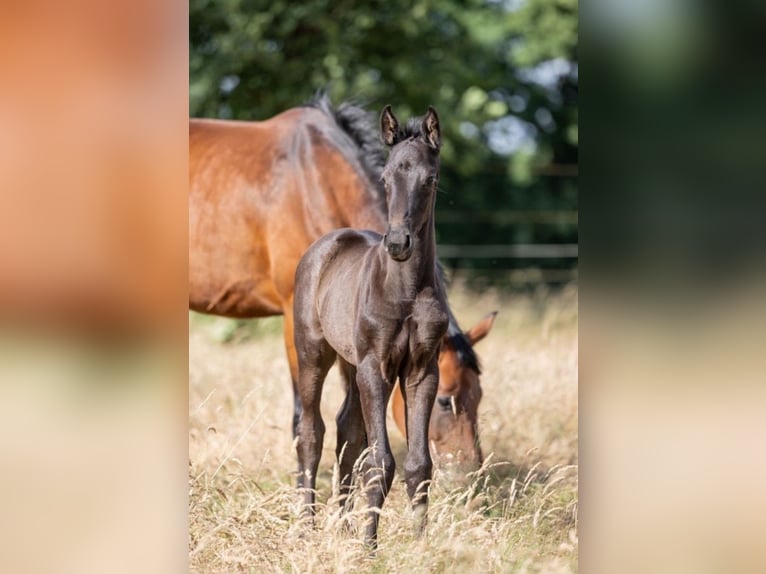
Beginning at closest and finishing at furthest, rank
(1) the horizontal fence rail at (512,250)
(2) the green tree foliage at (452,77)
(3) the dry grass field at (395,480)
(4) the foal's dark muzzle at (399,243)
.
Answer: (4) the foal's dark muzzle at (399,243) → (3) the dry grass field at (395,480) → (2) the green tree foliage at (452,77) → (1) the horizontal fence rail at (512,250)

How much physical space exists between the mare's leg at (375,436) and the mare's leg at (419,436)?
8cm

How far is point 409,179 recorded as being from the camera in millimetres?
3289

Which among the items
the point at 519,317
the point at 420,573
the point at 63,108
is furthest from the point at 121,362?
the point at 519,317

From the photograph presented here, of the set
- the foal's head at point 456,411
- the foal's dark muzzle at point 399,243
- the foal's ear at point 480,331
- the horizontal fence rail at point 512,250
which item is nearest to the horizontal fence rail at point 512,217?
the horizontal fence rail at point 512,250

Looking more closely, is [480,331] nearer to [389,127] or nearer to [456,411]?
[456,411]

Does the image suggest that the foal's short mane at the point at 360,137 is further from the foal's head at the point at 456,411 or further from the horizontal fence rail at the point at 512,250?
the horizontal fence rail at the point at 512,250

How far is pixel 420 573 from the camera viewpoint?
3.33m

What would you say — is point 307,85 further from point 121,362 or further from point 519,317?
point 121,362

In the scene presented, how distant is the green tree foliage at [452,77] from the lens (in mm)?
9266

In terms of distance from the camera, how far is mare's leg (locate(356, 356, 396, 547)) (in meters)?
3.40

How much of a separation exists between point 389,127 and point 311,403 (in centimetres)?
124

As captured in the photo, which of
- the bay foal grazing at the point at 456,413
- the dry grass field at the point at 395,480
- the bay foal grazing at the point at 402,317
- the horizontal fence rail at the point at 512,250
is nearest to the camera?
the bay foal grazing at the point at 402,317

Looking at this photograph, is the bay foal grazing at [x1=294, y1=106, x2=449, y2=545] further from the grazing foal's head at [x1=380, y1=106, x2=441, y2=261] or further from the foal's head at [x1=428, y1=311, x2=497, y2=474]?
the foal's head at [x1=428, y1=311, x2=497, y2=474]

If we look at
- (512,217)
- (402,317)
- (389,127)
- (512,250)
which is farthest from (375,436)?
(512,217)
